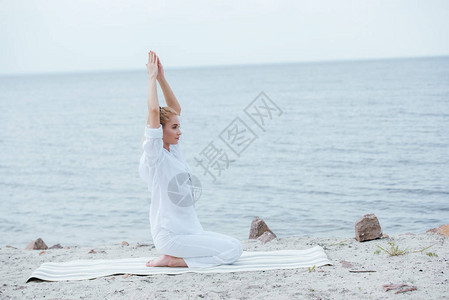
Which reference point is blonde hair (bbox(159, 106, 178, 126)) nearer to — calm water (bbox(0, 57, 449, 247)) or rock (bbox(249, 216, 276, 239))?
rock (bbox(249, 216, 276, 239))

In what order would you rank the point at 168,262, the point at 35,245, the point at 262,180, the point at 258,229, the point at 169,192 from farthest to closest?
the point at 262,180 → the point at 35,245 → the point at 258,229 → the point at 168,262 → the point at 169,192

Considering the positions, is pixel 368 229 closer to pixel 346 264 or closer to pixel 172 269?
pixel 346 264

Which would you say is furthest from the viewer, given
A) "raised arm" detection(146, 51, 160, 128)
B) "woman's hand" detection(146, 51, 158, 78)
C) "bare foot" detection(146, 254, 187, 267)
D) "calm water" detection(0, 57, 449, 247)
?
"calm water" detection(0, 57, 449, 247)

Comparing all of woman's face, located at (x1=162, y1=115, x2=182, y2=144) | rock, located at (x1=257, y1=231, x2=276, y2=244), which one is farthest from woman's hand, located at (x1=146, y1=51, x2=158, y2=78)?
rock, located at (x1=257, y1=231, x2=276, y2=244)

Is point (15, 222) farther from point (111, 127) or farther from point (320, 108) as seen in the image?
point (320, 108)

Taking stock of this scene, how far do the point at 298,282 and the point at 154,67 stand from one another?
114 inches

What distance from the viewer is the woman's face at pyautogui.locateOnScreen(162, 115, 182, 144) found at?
5641mm

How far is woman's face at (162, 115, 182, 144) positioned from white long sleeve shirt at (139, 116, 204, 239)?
5.5 inches

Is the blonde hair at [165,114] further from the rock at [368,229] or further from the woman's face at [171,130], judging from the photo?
the rock at [368,229]

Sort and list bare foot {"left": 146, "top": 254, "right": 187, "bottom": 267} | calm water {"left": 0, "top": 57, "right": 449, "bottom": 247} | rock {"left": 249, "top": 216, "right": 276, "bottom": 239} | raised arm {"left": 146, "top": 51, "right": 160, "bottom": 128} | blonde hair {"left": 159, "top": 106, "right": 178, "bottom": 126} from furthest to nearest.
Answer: calm water {"left": 0, "top": 57, "right": 449, "bottom": 247}, rock {"left": 249, "top": 216, "right": 276, "bottom": 239}, bare foot {"left": 146, "top": 254, "right": 187, "bottom": 267}, blonde hair {"left": 159, "top": 106, "right": 178, "bottom": 126}, raised arm {"left": 146, "top": 51, "right": 160, "bottom": 128}

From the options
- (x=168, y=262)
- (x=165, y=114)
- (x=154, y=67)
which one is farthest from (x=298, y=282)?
(x=154, y=67)

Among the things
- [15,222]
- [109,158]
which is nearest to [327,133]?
[109,158]

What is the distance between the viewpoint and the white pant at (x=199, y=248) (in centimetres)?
568

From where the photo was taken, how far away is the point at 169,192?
18.5 ft
